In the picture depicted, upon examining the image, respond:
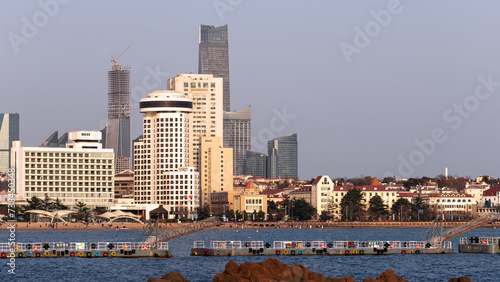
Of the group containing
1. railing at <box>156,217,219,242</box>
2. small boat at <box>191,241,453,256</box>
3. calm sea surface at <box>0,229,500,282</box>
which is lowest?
calm sea surface at <box>0,229,500,282</box>

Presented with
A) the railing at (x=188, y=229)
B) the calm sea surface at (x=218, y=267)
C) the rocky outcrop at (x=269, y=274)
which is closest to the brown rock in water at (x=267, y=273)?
the rocky outcrop at (x=269, y=274)

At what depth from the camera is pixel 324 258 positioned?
4156 inches

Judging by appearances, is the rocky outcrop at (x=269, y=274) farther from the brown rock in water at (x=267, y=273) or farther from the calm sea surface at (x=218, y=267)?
the calm sea surface at (x=218, y=267)

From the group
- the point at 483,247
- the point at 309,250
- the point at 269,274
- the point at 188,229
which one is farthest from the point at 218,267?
the point at 483,247

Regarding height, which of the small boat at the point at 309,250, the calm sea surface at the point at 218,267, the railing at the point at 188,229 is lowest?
the calm sea surface at the point at 218,267

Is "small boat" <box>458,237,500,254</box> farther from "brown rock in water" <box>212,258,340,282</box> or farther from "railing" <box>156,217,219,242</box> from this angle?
"brown rock in water" <box>212,258,340,282</box>

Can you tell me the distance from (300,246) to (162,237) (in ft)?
55.4

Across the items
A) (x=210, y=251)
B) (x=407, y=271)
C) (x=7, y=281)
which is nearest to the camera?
(x=7, y=281)

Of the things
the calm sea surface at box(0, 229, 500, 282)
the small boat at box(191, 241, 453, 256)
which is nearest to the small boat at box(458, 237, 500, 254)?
the small boat at box(191, 241, 453, 256)

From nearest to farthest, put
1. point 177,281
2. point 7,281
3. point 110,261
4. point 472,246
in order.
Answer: point 177,281, point 7,281, point 110,261, point 472,246

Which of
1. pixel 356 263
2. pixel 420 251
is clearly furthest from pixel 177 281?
pixel 420 251

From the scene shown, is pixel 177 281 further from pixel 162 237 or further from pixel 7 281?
pixel 162 237

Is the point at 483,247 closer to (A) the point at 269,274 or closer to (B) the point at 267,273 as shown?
(A) the point at 269,274

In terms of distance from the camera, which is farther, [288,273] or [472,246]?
[472,246]
